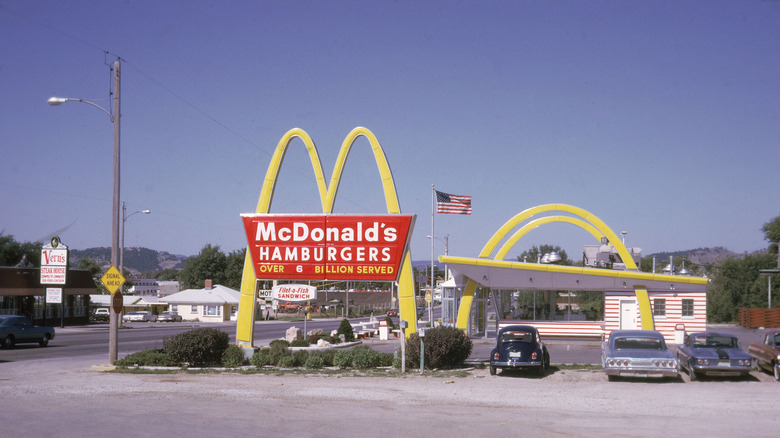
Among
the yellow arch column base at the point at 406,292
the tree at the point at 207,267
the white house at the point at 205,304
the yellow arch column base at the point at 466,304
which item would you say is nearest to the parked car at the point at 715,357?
the yellow arch column base at the point at 406,292

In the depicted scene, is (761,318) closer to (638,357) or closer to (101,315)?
(638,357)

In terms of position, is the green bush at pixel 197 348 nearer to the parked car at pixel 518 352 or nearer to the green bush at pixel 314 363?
the green bush at pixel 314 363

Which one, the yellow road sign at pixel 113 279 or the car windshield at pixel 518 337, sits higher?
the yellow road sign at pixel 113 279

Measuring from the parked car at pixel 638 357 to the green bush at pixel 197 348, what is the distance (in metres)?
Answer: 13.3

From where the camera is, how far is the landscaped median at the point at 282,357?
78.8 ft

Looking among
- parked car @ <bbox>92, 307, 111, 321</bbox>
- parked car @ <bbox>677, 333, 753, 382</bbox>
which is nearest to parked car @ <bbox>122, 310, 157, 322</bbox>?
parked car @ <bbox>92, 307, 111, 321</bbox>

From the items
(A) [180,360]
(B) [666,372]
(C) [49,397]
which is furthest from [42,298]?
(B) [666,372]

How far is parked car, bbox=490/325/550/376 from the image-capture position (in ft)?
72.0

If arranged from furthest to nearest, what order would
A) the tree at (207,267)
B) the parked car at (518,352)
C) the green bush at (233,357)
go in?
the tree at (207,267)
the green bush at (233,357)
the parked car at (518,352)

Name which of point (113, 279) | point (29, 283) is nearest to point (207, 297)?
point (29, 283)

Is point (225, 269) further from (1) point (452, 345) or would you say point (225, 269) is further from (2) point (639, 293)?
(1) point (452, 345)

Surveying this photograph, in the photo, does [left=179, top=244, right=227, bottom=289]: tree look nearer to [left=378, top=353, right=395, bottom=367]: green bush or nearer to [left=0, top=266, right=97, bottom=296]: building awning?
[left=0, top=266, right=97, bottom=296]: building awning

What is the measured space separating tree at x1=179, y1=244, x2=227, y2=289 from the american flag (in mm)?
80614

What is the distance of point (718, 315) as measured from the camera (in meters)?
68.1
